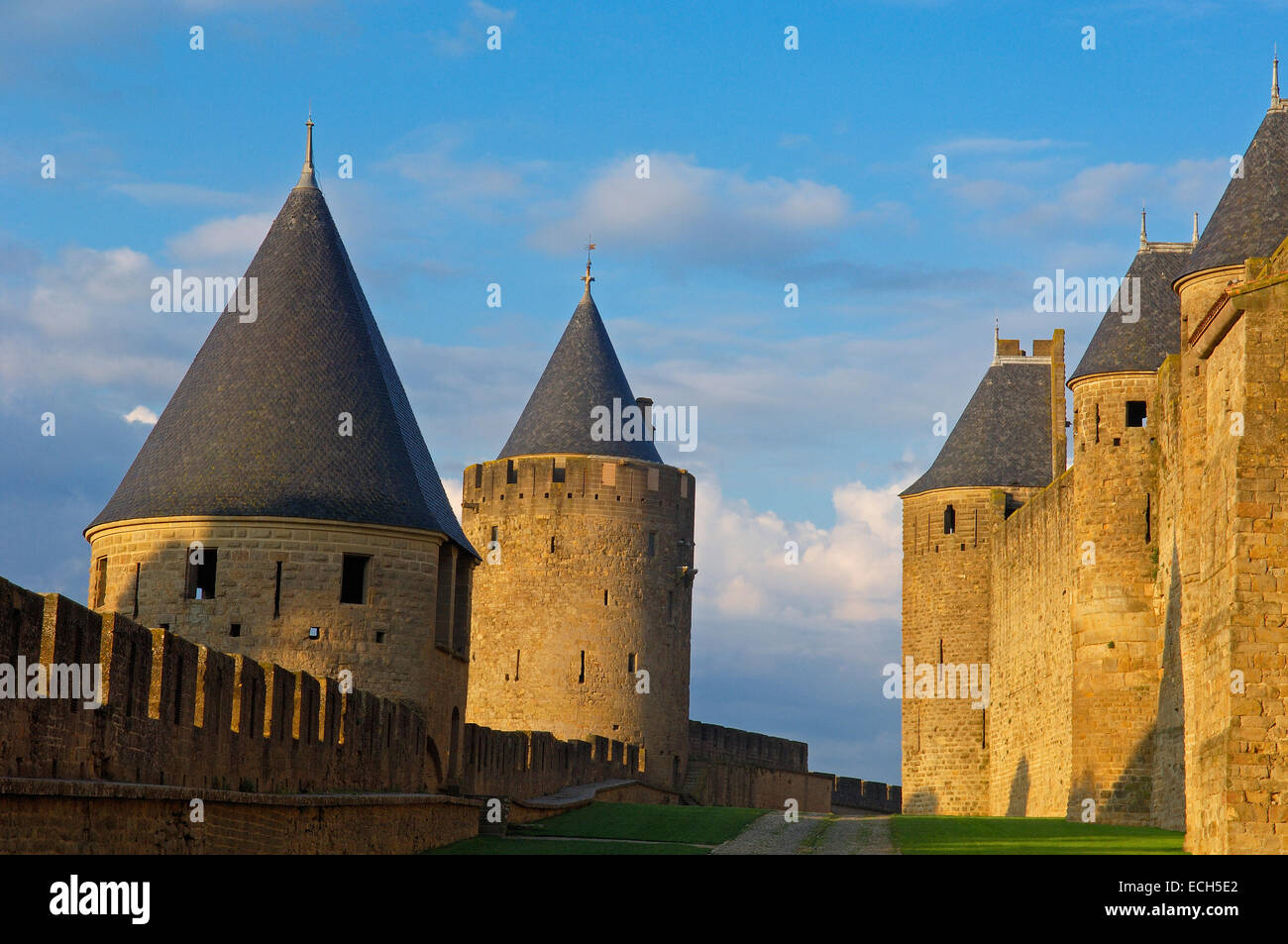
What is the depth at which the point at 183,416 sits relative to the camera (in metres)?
27.2

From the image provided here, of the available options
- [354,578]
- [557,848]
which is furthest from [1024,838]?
[354,578]

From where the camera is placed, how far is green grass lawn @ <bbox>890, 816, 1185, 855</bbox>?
19938 mm

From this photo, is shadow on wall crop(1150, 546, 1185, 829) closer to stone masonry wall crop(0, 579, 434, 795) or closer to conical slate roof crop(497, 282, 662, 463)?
stone masonry wall crop(0, 579, 434, 795)

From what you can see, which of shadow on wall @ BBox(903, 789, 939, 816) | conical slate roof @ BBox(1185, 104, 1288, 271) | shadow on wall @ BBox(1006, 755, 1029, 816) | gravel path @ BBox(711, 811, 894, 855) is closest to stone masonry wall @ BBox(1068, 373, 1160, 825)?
gravel path @ BBox(711, 811, 894, 855)

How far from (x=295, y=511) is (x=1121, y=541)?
1205cm

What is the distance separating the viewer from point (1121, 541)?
94.4 feet

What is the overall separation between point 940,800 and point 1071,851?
65.6 ft

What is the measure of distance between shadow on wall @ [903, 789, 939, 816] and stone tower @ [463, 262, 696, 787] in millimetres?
5816

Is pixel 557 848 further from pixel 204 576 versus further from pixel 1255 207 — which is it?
pixel 1255 207

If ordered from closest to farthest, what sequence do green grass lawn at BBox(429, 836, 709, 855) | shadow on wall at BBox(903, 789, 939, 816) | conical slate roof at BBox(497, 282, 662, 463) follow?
green grass lawn at BBox(429, 836, 709, 855), shadow on wall at BBox(903, 789, 939, 816), conical slate roof at BBox(497, 282, 662, 463)

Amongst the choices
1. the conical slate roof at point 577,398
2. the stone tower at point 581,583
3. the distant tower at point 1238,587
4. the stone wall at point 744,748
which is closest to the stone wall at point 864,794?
the stone wall at point 744,748

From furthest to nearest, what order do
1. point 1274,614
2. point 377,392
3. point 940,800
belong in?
point 940,800, point 377,392, point 1274,614
